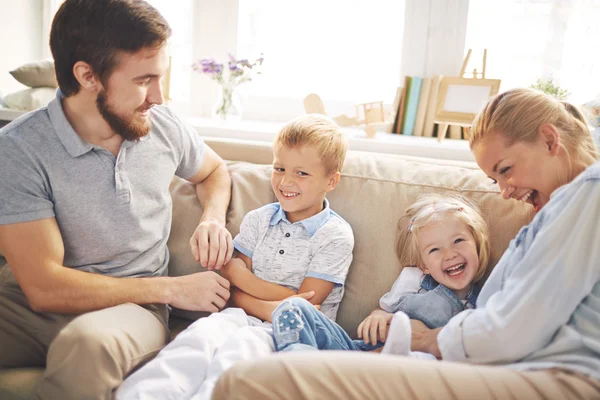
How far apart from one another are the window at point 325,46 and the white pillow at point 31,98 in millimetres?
967

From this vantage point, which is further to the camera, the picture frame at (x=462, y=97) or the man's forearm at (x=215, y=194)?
the picture frame at (x=462, y=97)

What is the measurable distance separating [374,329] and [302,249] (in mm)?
331

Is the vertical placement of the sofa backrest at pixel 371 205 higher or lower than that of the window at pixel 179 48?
lower

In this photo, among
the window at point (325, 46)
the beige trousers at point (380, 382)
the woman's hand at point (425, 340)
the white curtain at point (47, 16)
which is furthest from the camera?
the white curtain at point (47, 16)

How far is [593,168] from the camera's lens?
42.9 inches

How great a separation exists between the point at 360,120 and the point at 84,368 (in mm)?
1660

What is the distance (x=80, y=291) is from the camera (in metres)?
1.46

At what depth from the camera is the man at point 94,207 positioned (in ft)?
4.69

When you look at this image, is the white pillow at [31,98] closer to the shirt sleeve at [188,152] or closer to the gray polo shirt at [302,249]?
the shirt sleeve at [188,152]

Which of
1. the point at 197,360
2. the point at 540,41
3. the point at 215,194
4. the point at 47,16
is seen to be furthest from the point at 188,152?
the point at 47,16

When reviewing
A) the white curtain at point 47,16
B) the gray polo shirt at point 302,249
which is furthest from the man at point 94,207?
the white curtain at point 47,16

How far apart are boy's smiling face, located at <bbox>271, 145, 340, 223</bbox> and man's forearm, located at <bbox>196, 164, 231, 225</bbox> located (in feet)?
0.68

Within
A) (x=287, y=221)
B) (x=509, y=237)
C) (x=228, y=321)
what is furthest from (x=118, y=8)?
(x=509, y=237)

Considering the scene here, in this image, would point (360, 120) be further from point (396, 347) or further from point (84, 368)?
point (84, 368)
